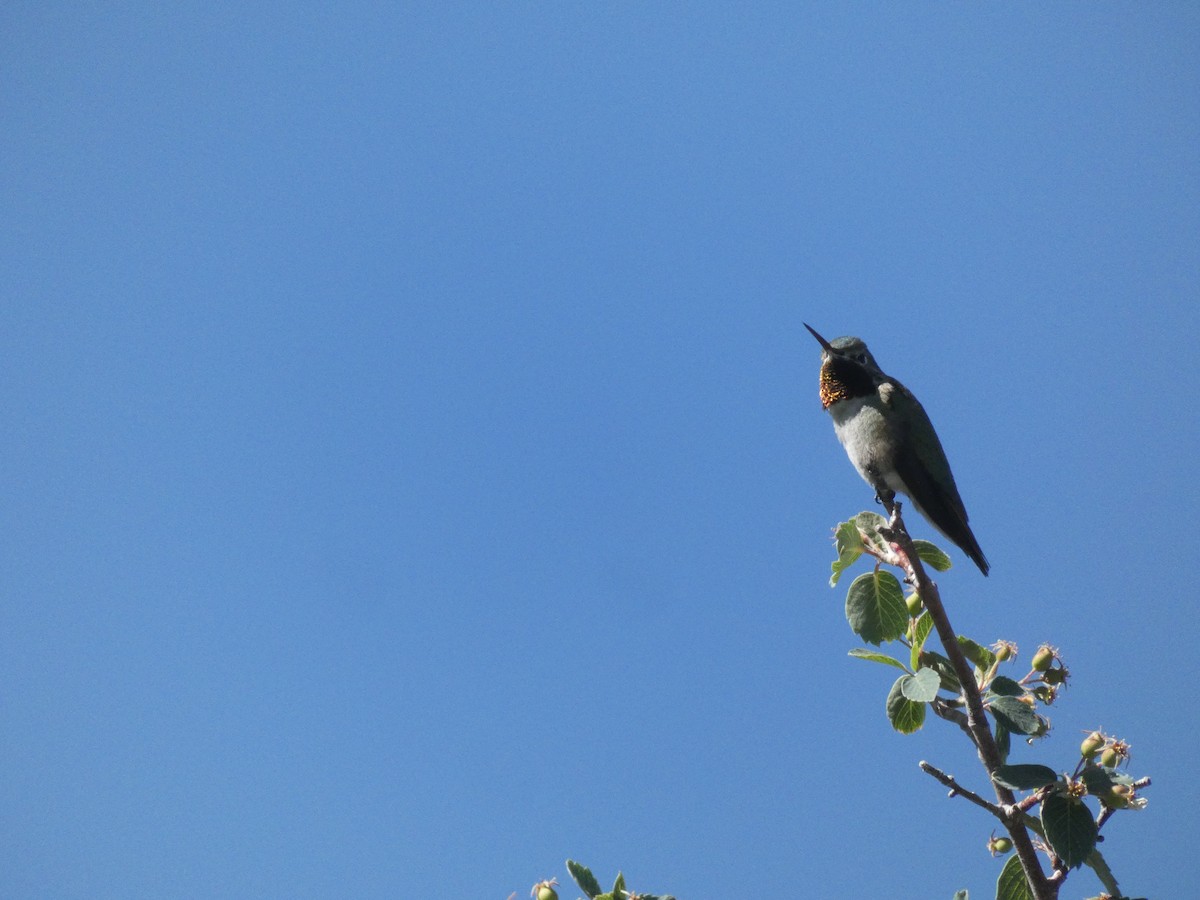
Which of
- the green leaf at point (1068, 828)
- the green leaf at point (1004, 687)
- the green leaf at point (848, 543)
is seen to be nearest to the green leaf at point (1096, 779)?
the green leaf at point (1068, 828)

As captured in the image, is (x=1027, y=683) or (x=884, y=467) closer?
(x=1027, y=683)

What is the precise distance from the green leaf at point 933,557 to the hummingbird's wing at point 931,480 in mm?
2071

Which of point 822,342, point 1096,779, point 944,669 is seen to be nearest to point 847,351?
point 822,342

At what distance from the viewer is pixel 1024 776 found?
133 inches

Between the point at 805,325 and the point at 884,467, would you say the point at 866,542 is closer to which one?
the point at 884,467

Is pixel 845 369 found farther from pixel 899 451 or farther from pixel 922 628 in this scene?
pixel 922 628

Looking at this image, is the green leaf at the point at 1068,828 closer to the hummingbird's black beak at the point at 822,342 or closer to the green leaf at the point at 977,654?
the green leaf at the point at 977,654

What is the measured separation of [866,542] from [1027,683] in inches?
38.8

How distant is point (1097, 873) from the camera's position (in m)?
3.63

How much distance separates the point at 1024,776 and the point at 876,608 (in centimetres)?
105

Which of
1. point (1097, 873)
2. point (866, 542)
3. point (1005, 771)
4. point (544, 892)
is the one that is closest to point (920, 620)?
point (866, 542)

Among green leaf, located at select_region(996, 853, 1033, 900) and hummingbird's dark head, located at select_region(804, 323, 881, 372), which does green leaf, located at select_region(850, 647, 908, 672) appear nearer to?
green leaf, located at select_region(996, 853, 1033, 900)

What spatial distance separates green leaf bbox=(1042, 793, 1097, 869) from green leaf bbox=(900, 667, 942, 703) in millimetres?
563

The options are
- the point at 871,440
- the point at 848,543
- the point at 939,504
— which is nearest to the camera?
the point at 848,543
